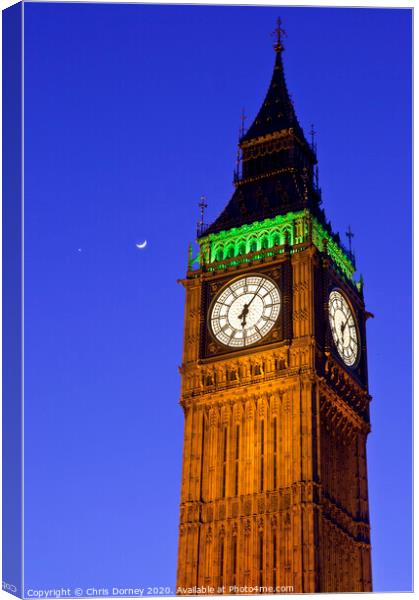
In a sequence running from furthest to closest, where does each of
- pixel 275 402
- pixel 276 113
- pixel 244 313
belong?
1. pixel 276 113
2. pixel 244 313
3. pixel 275 402

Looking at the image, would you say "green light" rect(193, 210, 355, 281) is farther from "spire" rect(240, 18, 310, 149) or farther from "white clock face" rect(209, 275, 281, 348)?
"spire" rect(240, 18, 310, 149)

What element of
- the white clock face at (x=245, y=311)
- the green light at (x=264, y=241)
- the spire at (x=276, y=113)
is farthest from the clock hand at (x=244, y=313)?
Answer: the spire at (x=276, y=113)

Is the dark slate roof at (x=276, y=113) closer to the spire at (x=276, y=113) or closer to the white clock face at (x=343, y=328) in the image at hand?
the spire at (x=276, y=113)

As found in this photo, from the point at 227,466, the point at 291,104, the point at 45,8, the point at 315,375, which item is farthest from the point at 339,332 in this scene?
the point at 45,8

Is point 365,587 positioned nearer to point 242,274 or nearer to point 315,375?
point 315,375

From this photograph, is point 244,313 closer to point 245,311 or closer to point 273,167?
point 245,311

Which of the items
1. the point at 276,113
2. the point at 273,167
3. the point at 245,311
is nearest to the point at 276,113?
the point at 276,113

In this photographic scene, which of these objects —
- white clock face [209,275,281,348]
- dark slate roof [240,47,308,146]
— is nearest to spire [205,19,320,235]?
dark slate roof [240,47,308,146]
